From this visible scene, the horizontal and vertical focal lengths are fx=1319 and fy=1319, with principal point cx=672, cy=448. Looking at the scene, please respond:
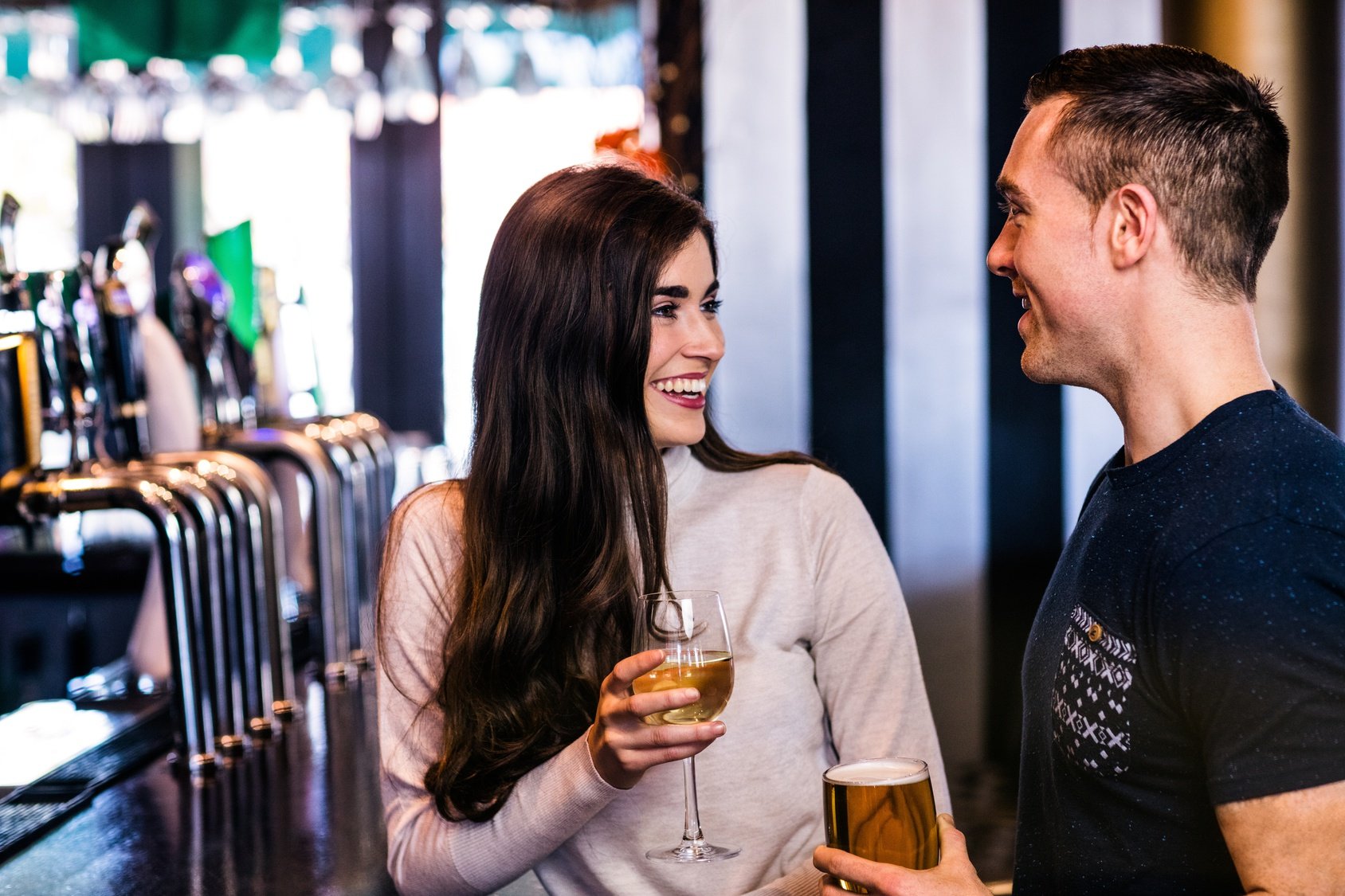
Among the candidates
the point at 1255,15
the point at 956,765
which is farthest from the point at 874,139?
the point at 956,765

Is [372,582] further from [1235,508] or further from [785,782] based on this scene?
[1235,508]

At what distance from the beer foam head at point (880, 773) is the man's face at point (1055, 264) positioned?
37cm

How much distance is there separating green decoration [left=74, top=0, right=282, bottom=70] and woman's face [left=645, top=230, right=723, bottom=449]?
347 centimetres

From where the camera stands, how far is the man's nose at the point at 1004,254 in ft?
4.02

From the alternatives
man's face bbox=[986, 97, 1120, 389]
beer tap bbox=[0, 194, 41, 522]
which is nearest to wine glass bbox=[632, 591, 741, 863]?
man's face bbox=[986, 97, 1120, 389]

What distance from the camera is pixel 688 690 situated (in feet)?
3.64

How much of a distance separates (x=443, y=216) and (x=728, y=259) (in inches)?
140

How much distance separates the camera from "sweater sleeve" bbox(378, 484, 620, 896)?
1331 mm

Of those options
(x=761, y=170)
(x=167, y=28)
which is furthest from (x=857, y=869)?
(x=167, y=28)

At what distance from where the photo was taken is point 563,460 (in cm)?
156

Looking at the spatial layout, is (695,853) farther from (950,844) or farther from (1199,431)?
(1199,431)

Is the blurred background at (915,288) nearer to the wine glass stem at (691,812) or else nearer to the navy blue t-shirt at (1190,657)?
the wine glass stem at (691,812)

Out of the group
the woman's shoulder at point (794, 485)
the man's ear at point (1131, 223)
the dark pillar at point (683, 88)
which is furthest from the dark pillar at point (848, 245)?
the man's ear at point (1131, 223)

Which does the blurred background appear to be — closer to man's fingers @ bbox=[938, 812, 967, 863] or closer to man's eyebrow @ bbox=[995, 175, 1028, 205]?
man's fingers @ bbox=[938, 812, 967, 863]
